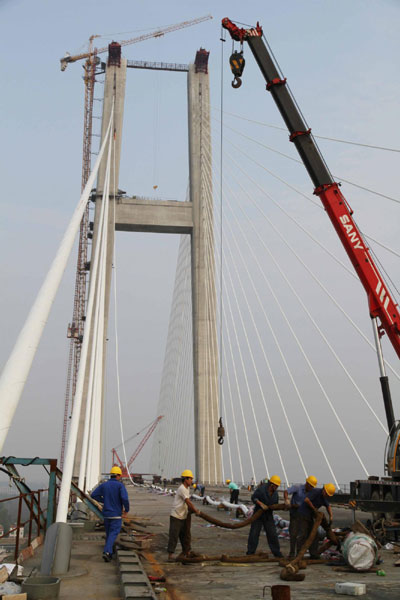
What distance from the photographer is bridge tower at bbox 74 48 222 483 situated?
34.1 m

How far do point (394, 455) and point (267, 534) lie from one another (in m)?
4.41

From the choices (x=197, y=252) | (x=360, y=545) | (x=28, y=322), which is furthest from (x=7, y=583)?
(x=197, y=252)

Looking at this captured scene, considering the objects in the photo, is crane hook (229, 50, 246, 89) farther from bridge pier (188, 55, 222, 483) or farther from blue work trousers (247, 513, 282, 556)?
bridge pier (188, 55, 222, 483)

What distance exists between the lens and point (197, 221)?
3578 centimetres

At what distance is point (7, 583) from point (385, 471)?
29.4ft

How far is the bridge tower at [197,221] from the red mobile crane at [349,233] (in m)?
17.9

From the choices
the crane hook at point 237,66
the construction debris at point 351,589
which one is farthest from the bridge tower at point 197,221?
the construction debris at point 351,589

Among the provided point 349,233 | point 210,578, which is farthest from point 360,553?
point 349,233

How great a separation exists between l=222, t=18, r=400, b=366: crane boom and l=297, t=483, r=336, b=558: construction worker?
4.97 metres

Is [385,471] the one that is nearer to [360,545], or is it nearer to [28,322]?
[360,545]

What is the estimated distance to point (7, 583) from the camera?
6629 mm

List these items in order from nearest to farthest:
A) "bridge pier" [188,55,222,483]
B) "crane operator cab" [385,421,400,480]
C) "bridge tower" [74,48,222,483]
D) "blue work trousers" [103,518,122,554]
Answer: "blue work trousers" [103,518,122,554] < "crane operator cab" [385,421,400,480] < "bridge pier" [188,55,222,483] < "bridge tower" [74,48,222,483]

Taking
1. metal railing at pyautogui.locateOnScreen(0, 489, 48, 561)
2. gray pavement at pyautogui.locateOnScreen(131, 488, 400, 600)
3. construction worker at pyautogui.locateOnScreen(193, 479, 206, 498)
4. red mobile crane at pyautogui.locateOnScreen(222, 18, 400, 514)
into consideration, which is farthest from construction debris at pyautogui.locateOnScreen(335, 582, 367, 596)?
construction worker at pyautogui.locateOnScreen(193, 479, 206, 498)

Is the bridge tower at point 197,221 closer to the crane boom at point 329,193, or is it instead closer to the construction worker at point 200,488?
the construction worker at point 200,488
